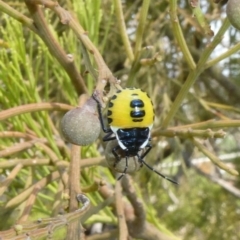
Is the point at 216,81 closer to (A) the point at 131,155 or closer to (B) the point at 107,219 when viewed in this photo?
(B) the point at 107,219

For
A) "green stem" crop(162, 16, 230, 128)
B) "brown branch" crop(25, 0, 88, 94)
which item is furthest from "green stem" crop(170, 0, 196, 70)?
"brown branch" crop(25, 0, 88, 94)

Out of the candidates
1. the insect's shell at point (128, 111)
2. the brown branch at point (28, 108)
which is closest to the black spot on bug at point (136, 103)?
the insect's shell at point (128, 111)

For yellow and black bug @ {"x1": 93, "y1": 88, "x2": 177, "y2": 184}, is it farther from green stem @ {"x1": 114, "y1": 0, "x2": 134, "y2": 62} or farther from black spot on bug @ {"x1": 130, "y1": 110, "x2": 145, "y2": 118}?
green stem @ {"x1": 114, "y1": 0, "x2": 134, "y2": 62}

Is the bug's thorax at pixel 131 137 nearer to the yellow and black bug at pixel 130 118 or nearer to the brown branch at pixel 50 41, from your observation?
the yellow and black bug at pixel 130 118

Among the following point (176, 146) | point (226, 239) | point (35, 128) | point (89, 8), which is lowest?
point (226, 239)

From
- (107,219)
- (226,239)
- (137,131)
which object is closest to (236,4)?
(137,131)

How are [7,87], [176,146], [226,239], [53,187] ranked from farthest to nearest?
[226,239], [176,146], [53,187], [7,87]

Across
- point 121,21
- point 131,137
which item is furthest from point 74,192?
point 121,21

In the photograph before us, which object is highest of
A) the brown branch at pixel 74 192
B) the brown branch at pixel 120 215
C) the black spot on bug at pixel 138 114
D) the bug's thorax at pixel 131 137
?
the black spot on bug at pixel 138 114

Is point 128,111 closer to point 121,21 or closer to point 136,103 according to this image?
point 136,103
